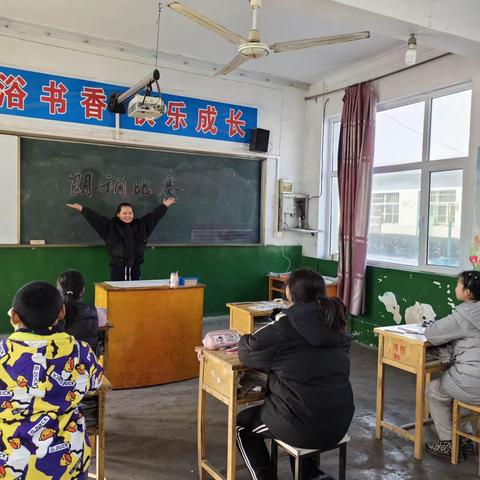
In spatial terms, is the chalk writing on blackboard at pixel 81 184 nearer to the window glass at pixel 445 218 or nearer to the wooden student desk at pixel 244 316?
the wooden student desk at pixel 244 316

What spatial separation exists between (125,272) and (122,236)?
1.20 ft

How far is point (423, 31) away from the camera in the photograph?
3.42m

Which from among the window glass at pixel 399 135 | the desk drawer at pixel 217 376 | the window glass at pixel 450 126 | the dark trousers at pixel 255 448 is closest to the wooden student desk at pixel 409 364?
the dark trousers at pixel 255 448

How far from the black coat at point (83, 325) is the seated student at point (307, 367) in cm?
101

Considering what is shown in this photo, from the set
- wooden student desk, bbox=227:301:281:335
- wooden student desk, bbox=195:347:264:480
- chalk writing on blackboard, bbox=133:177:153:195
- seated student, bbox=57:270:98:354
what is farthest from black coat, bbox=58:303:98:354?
chalk writing on blackboard, bbox=133:177:153:195

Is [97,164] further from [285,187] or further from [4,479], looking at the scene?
[4,479]

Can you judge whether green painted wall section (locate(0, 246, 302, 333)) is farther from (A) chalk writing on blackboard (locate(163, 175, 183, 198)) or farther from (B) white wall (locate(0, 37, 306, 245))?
(A) chalk writing on blackboard (locate(163, 175, 183, 198))

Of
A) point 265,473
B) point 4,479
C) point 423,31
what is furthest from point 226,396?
point 423,31

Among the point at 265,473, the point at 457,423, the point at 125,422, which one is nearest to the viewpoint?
the point at 265,473

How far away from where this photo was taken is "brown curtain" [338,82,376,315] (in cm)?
517

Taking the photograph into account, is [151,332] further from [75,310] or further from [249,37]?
[249,37]

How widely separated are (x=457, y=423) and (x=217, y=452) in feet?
4.64

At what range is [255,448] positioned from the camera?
7.39 feet

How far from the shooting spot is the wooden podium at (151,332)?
12.0ft
